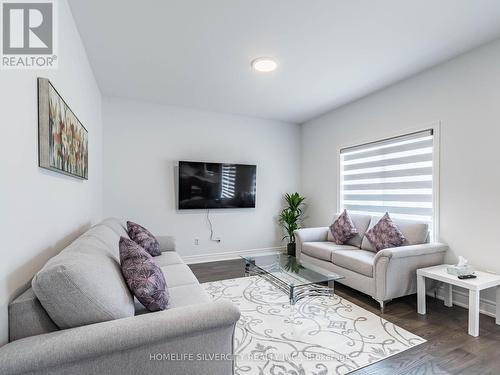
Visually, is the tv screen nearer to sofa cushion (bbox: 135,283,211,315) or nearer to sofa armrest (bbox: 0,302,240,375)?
sofa cushion (bbox: 135,283,211,315)

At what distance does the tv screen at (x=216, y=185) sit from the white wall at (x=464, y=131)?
7.72 feet

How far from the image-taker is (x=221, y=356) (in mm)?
1252

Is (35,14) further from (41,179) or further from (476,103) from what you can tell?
(476,103)

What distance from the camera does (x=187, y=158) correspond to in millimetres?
4340

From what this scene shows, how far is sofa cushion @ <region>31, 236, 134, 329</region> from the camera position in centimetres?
104

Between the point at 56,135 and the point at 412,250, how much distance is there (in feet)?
10.6

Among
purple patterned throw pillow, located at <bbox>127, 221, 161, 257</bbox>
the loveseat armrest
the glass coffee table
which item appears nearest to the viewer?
the glass coffee table

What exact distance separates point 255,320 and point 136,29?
9.36 feet

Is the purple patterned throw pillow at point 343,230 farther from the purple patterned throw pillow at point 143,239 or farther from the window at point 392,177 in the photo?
the purple patterned throw pillow at point 143,239

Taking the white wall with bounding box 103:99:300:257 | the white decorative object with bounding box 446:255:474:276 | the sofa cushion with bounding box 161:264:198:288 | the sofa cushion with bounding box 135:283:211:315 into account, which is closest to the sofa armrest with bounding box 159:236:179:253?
the sofa cushion with bounding box 161:264:198:288

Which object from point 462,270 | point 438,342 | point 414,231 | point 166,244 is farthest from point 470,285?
point 166,244

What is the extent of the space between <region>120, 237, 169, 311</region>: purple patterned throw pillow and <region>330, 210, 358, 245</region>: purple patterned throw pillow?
2.77 meters

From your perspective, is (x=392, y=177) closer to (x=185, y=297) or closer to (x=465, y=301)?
(x=465, y=301)

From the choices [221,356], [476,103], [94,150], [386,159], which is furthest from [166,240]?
[476,103]
